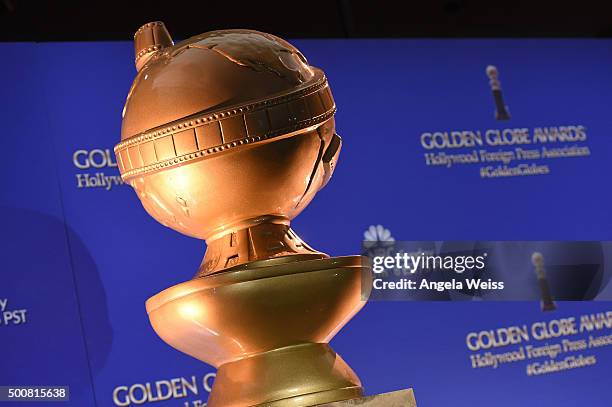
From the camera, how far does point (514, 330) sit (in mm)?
2080

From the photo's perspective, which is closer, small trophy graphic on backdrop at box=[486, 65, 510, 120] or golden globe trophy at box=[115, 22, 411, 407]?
golden globe trophy at box=[115, 22, 411, 407]

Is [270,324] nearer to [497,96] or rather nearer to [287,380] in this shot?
[287,380]

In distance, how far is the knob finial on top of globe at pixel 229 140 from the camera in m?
0.72

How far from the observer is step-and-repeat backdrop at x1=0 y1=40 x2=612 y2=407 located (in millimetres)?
1736

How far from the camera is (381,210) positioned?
2037 millimetres

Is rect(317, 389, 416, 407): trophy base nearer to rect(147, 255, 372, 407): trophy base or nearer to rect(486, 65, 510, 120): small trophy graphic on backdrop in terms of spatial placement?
rect(147, 255, 372, 407): trophy base

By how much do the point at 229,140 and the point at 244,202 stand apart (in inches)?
2.8

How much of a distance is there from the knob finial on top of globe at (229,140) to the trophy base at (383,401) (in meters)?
0.15

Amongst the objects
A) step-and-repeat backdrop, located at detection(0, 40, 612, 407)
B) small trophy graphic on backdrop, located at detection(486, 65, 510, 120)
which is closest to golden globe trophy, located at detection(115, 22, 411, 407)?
step-and-repeat backdrop, located at detection(0, 40, 612, 407)

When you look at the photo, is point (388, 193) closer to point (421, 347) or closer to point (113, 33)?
point (421, 347)

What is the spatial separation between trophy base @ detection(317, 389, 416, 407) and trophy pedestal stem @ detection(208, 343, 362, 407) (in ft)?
0.09

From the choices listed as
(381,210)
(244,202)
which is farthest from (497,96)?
(244,202)

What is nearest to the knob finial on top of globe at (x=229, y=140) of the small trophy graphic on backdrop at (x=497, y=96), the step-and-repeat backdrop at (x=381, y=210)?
the step-and-repeat backdrop at (x=381, y=210)

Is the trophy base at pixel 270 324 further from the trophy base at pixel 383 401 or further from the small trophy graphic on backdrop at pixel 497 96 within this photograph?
the small trophy graphic on backdrop at pixel 497 96
